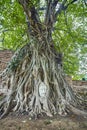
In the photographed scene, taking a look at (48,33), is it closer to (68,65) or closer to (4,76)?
(4,76)

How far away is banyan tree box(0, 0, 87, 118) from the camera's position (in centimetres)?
374

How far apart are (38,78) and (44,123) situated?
1.10 metres

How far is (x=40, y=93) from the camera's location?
3.90 metres

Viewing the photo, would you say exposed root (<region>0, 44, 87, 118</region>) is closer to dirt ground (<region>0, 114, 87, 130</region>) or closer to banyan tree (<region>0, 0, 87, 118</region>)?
banyan tree (<region>0, 0, 87, 118</region>)

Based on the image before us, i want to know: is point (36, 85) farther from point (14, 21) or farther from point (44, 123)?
point (14, 21)

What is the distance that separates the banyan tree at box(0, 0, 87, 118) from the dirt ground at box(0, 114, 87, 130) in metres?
0.20

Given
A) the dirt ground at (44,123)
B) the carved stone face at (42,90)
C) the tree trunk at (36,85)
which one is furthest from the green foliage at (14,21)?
the dirt ground at (44,123)

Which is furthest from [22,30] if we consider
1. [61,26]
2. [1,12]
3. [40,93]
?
[40,93]

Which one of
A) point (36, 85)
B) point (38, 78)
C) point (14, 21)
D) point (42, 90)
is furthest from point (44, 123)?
point (14, 21)

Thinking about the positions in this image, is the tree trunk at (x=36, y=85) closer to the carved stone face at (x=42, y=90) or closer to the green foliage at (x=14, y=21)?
the carved stone face at (x=42, y=90)

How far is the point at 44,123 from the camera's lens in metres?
3.21

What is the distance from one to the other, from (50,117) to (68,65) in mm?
5274

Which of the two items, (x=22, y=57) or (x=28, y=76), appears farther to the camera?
(x=22, y=57)

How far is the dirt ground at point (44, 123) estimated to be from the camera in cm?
308
